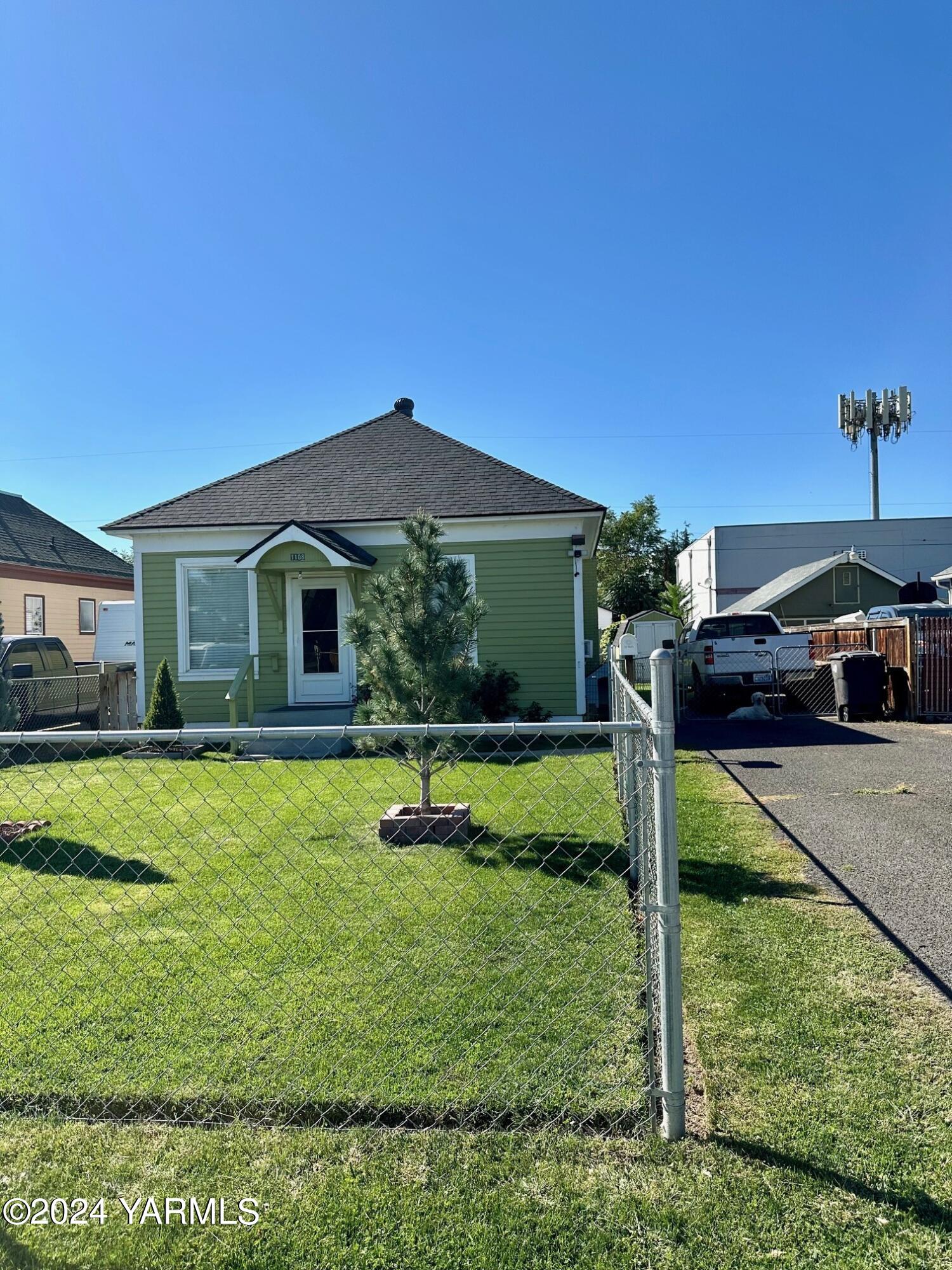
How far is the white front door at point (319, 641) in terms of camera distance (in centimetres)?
1267

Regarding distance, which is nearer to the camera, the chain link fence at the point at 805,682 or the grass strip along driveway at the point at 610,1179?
the grass strip along driveway at the point at 610,1179

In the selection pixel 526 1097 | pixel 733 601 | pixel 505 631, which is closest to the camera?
pixel 526 1097

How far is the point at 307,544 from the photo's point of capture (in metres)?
11.9

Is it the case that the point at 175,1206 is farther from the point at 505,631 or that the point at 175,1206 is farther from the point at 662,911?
the point at 505,631

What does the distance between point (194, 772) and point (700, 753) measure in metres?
6.43

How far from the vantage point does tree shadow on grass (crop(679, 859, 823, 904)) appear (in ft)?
15.1

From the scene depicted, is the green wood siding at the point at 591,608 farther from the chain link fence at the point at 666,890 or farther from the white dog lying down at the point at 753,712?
the chain link fence at the point at 666,890

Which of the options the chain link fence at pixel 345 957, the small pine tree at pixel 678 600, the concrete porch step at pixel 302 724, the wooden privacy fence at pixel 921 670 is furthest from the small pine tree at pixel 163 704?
the small pine tree at pixel 678 600

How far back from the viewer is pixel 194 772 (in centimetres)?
912

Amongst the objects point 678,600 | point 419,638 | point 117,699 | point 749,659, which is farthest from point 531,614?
point 678,600

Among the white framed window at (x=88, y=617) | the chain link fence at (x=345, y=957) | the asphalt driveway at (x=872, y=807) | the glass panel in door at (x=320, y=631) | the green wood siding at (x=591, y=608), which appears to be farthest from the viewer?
the white framed window at (x=88, y=617)

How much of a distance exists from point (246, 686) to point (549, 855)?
8488 millimetres

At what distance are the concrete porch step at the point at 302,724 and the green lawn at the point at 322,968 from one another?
11.9 ft

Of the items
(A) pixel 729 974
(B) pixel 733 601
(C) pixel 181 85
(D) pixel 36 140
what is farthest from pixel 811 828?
(B) pixel 733 601
